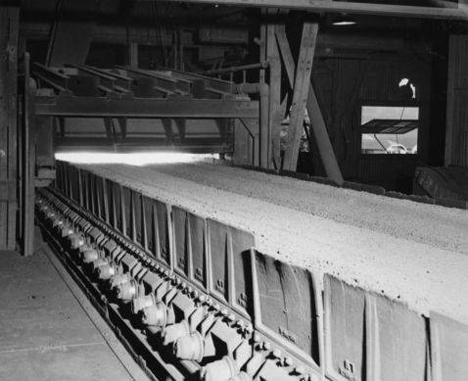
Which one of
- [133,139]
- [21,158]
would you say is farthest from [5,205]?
[133,139]

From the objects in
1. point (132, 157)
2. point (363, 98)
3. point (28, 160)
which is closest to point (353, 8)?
point (132, 157)

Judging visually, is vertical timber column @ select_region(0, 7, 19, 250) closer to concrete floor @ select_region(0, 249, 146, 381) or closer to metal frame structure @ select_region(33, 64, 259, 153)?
metal frame structure @ select_region(33, 64, 259, 153)

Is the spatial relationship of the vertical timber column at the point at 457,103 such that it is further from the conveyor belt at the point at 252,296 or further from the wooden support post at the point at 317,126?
the conveyor belt at the point at 252,296

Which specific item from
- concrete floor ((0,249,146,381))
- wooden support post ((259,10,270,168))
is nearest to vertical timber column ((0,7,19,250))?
concrete floor ((0,249,146,381))

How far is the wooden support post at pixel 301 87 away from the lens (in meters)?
5.62

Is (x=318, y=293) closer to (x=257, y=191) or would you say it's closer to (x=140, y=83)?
(x=257, y=191)

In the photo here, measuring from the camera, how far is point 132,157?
6605 mm

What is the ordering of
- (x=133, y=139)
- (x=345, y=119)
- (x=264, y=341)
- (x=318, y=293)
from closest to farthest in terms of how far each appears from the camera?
(x=318, y=293) < (x=264, y=341) < (x=133, y=139) < (x=345, y=119)

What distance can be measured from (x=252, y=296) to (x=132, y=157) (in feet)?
14.7

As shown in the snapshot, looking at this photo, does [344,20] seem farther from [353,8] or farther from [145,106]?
[353,8]

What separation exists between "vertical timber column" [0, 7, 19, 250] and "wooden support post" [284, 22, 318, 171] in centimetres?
271

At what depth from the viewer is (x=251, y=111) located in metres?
5.94

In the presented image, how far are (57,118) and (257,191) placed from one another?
116 inches

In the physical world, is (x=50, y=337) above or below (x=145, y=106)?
below
